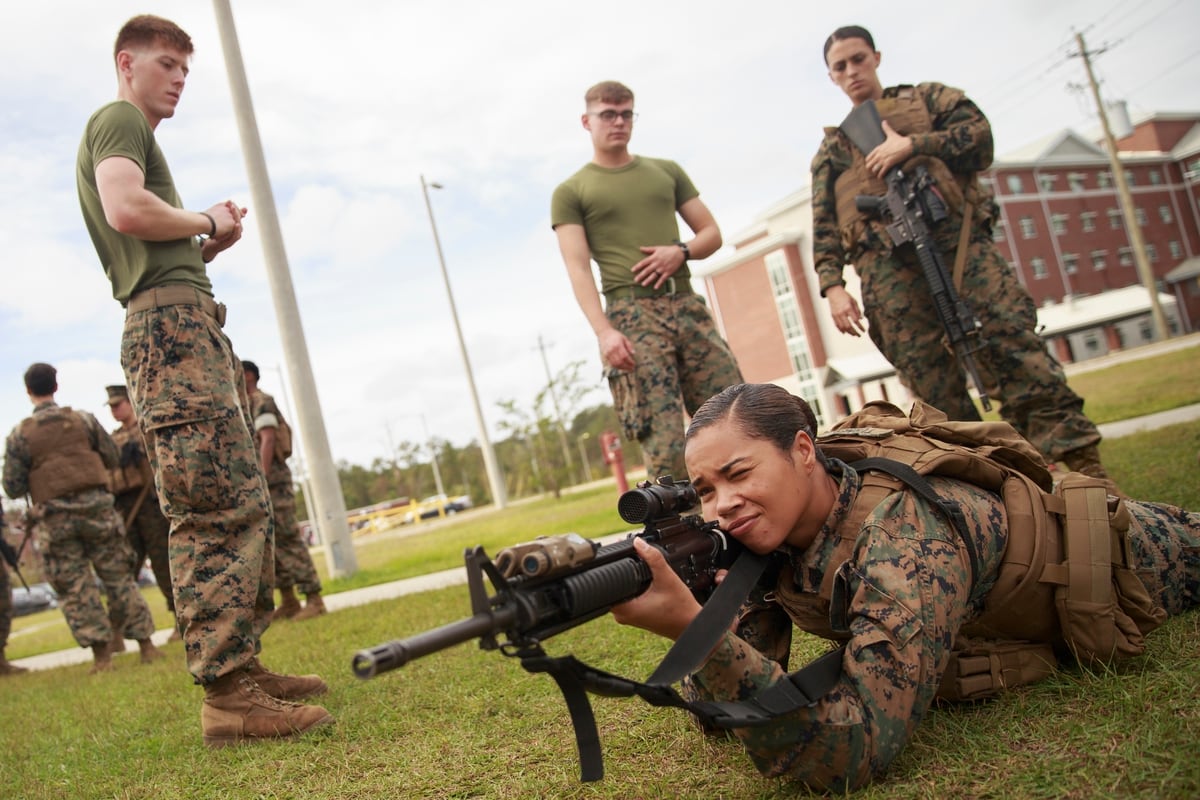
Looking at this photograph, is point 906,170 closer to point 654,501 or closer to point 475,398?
point 654,501

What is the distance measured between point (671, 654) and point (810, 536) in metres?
0.60

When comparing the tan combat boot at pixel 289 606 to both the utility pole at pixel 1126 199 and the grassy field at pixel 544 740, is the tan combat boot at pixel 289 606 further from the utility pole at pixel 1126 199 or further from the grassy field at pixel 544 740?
the utility pole at pixel 1126 199

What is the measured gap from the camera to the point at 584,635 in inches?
168

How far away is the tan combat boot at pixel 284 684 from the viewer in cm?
362

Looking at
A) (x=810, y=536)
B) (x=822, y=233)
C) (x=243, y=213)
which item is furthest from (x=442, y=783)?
(x=822, y=233)

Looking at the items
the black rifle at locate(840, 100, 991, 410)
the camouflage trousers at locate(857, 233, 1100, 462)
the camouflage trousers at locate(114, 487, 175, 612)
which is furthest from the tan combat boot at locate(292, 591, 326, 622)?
the black rifle at locate(840, 100, 991, 410)

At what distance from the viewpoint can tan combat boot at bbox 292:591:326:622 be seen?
24.9 feet

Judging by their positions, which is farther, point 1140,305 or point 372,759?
point 1140,305

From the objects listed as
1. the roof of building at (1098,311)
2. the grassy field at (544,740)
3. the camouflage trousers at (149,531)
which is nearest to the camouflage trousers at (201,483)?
the grassy field at (544,740)

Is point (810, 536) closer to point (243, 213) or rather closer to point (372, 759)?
point (372, 759)

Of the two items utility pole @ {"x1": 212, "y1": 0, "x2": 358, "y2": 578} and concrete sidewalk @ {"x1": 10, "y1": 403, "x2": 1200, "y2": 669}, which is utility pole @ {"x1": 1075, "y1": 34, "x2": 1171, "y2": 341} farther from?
utility pole @ {"x1": 212, "y1": 0, "x2": 358, "y2": 578}

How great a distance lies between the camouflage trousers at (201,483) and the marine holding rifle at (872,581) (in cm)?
199

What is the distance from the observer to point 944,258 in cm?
459

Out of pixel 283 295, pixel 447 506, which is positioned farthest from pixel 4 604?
pixel 447 506
